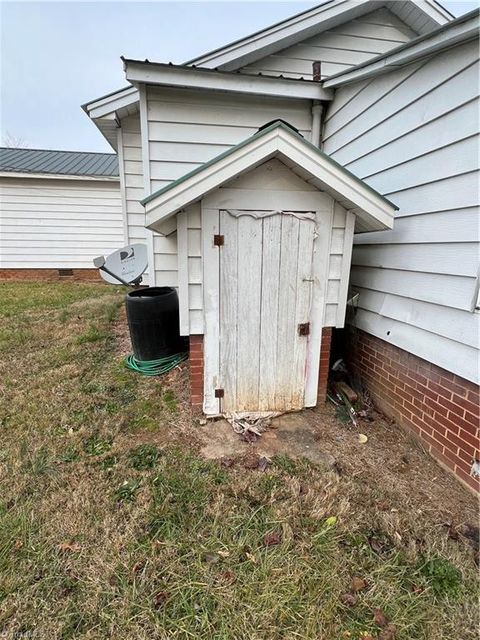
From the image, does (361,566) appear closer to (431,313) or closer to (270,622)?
(270,622)

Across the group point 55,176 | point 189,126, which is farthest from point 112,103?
point 55,176

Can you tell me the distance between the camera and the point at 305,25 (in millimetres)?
3752

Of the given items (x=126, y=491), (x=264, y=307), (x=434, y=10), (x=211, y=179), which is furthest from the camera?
(x=434, y=10)

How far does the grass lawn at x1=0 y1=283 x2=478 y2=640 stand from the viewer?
147cm

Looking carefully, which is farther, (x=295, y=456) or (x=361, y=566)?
(x=295, y=456)

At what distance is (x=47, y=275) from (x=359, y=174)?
10965 millimetres

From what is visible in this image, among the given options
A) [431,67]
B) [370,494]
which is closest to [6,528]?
[370,494]

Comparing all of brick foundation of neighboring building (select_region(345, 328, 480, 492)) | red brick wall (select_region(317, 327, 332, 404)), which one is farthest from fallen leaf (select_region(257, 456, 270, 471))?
brick foundation of neighboring building (select_region(345, 328, 480, 492))

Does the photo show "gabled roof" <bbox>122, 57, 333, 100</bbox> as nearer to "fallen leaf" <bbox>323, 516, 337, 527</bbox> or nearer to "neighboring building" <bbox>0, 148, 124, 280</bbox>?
"fallen leaf" <bbox>323, 516, 337, 527</bbox>

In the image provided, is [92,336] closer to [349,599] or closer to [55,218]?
[349,599]

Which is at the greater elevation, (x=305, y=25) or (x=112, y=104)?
(x=305, y=25)

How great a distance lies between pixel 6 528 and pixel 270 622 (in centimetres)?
159

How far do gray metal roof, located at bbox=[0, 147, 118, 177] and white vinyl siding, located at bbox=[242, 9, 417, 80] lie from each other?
824 centimetres

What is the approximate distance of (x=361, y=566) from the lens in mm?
1740
